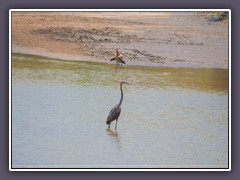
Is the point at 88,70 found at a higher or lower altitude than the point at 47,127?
higher

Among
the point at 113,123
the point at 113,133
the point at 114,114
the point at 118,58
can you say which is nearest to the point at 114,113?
the point at 114,114

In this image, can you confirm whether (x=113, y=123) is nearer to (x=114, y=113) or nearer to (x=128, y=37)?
(x=114, y=113)

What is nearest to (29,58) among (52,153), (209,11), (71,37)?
(71,37)

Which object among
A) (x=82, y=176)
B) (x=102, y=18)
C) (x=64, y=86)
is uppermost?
(x=102, y=18)

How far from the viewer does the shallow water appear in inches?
398

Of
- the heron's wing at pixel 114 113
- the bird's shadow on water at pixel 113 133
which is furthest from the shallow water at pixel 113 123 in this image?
the heron's wing at pixel 114 113

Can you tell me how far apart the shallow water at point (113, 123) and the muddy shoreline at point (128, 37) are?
0.17 meters

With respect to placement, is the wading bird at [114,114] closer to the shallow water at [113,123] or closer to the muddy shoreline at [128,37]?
the shallow water at [113,123]

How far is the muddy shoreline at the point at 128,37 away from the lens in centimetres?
1024

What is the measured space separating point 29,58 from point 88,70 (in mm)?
752

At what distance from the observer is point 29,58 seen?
11055mm

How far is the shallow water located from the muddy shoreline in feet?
0.56

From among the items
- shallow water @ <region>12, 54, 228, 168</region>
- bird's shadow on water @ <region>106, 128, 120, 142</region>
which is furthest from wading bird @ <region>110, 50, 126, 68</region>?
bird's shadow on water @ <region>106, 128, 120, 142</region>
